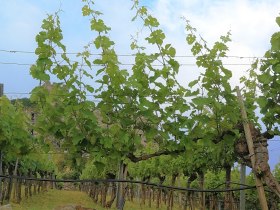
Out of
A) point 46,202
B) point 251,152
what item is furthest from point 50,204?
point 251,152

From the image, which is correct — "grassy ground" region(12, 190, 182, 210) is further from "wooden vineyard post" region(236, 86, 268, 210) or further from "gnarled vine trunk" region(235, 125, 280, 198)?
"wooden vineyard post" region(236, 86, 268, 210)

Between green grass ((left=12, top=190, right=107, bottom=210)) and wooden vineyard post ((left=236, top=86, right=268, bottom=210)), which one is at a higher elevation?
wooden vineyard post ((left=236, top=86, right=268, bottom=210))

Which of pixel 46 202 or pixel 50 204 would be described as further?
pixel 46 202

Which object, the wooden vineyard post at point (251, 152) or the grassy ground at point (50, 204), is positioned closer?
the wooden vineyard post at point (251, 152)

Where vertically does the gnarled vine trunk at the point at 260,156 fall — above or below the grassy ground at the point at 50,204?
above

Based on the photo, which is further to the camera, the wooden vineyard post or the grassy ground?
the grassy ground

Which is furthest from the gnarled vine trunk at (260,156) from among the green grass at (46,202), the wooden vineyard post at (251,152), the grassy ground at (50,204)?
the green grass at (46,202)

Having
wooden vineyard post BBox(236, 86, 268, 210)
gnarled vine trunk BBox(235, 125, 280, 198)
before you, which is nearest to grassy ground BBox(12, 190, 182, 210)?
gnarled vine trunk BBox(235, 125, 280, 198)

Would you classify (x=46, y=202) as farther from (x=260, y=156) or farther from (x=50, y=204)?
(x=260, y=156)

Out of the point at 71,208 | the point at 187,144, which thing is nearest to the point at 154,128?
the point at 187,144

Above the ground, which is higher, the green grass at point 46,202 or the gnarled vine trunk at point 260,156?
the gnarled vine trunk at point 260,156

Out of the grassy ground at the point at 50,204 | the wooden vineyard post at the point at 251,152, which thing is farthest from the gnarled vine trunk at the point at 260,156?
the grassy ground at the point at 50,204

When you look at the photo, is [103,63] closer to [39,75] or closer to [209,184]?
[39,75]

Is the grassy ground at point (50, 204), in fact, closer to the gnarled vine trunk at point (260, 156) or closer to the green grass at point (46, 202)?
the green grass at point (46, 202)
